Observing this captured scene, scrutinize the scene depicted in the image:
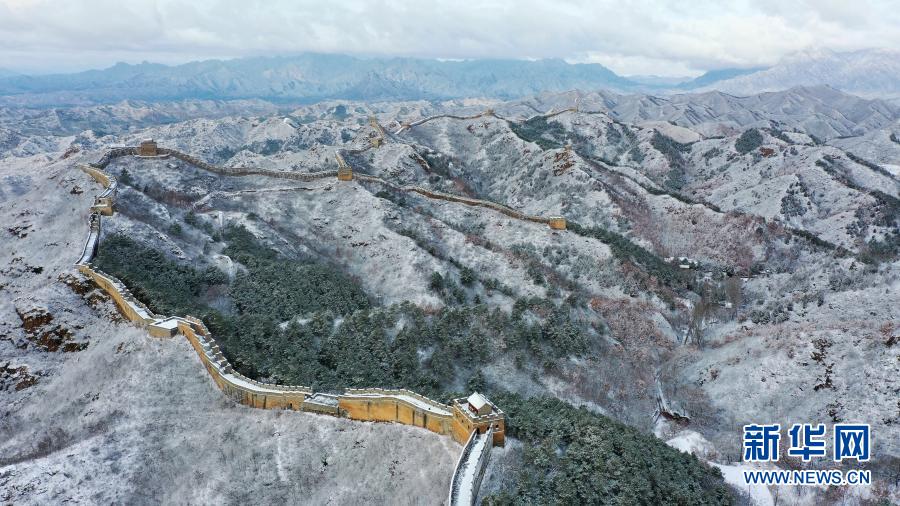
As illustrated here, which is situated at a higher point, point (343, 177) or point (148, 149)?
point (148, 149)

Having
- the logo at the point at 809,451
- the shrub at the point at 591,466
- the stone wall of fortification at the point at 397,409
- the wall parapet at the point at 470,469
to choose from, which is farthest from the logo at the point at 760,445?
the stone wall of fortification at the point at 397,409

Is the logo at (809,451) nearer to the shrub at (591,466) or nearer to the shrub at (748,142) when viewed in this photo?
the shrub at (591,466)

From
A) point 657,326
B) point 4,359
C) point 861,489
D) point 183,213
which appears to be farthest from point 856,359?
point 183,213

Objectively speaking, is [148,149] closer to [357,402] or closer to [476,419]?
[357,402]

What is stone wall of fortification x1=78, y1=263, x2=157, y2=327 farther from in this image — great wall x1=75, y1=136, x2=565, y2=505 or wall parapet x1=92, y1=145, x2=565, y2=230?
wall parapet x1=92, y1=145, x2=565, y2=230

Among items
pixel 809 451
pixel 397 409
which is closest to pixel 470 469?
pixel 397 409

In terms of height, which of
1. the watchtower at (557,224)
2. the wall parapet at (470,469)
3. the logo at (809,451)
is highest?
the watchtower at (557,224)

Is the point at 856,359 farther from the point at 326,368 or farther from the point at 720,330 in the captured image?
the point at 326,368

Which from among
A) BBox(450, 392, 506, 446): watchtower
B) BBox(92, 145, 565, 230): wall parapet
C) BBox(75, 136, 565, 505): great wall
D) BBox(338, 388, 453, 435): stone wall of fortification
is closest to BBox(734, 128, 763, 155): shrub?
BBox(92, 145, 565, 230): wall parapet
